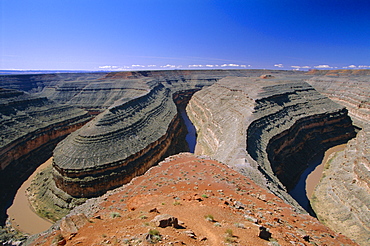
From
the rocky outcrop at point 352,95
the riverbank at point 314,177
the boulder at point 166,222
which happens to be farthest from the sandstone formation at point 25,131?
the rocky outcrop at point 352,95

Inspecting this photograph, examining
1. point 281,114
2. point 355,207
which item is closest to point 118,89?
point 281,114

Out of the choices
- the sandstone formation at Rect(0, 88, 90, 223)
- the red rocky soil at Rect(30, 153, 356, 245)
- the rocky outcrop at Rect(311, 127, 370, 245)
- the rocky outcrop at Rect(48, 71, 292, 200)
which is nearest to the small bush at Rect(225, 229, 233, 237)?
the red rocky soil at Rect(30, 153, 356, 245)

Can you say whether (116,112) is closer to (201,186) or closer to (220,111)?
(220,111)

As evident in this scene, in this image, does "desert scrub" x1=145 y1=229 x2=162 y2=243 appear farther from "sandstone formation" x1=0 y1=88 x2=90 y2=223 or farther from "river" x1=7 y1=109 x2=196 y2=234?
"sandstone formation" x1=0 y1=88 x2=90 y2=223

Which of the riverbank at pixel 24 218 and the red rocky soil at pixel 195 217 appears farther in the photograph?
the riverbank at pixel 24 218

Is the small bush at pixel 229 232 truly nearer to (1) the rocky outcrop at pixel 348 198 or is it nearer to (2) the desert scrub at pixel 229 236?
(2) the desert scrub at pixel 229 236

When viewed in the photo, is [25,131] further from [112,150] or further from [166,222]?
[166,222]
